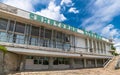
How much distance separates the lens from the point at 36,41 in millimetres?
19516

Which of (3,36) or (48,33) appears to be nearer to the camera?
(3,36)

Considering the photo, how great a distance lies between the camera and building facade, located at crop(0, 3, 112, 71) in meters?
15.6

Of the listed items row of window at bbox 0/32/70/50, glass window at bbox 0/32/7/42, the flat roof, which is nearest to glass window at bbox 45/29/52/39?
row of window at bbox 0/32/70/50

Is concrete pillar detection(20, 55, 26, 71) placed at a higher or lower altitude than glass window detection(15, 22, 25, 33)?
lower

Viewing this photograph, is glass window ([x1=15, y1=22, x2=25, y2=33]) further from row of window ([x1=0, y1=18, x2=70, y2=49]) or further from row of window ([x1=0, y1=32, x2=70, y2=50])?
row of window ([x1=0, y1=32, x2=70, y2=50])

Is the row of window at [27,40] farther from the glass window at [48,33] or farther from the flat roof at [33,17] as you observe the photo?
the flat roof at [33,17]

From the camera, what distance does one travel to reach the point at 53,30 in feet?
71.8

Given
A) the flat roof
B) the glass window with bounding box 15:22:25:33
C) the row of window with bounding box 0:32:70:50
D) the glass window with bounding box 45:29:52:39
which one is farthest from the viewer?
the glass window with bounding box 45:29:52:39

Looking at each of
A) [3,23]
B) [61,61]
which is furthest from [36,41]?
[61,61]

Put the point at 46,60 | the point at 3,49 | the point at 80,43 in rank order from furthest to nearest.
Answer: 1. the point at 80,43
2. the point at 46,60
3. the point at 3,49

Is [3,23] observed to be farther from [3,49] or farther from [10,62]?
[10,62]

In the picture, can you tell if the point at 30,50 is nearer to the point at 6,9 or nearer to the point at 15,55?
the point at 15,55

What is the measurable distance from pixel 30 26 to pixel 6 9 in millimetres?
4227

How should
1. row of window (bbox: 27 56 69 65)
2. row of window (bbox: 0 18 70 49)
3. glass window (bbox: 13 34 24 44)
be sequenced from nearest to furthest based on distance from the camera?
row of window (bbox: 0 18 70 49), glass window (bbox: 13 34 24 44), row of window (bbox: 27 56 69 65)
